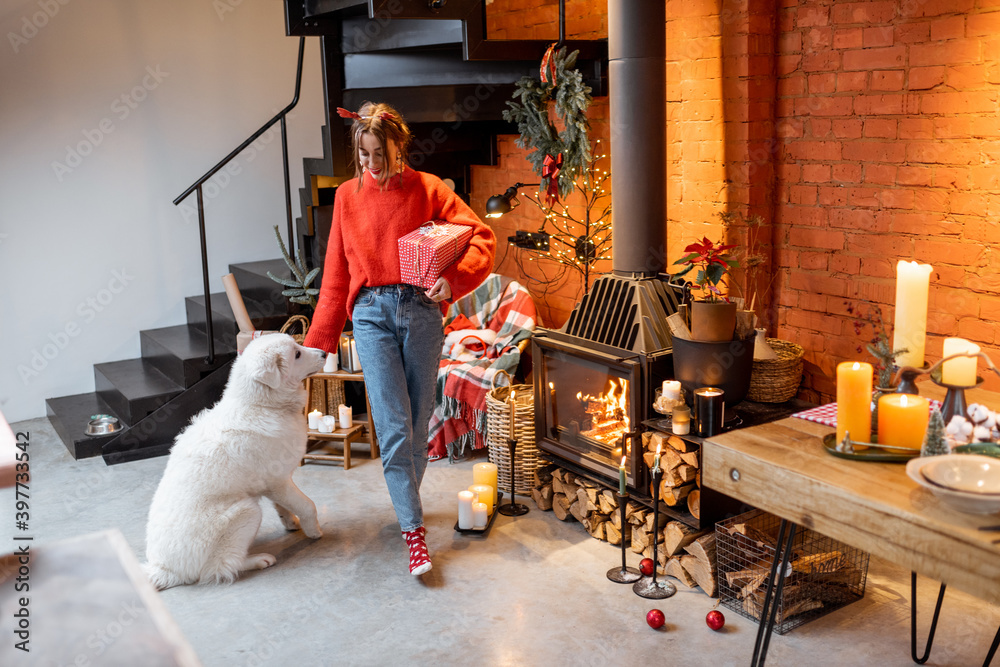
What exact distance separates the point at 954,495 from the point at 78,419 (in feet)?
14.0

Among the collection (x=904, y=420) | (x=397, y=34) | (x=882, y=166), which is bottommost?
(x=904, y=420)

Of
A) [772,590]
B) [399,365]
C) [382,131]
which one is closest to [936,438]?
[772,590]

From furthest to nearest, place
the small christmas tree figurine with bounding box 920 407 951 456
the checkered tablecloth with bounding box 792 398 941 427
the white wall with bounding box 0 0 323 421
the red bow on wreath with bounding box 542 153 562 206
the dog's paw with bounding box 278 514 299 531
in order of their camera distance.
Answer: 1. the white wall with bounding box 0 0 323 421
2. the red bow on wreath with bounding box 542 153 562 206
3. the dog's paw with bounding box 278 514 299 531
4. the checkered tablecloth with bounding box 792 398 941 427
5. the small christmas tree figurine with bounding box 920 407 951 456

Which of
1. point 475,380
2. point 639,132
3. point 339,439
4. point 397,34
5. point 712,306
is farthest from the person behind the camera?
point 339,439

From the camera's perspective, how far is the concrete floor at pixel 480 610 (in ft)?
8.02

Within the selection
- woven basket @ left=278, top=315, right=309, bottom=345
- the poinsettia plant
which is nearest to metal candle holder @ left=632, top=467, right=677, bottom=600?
the poinsettia plant

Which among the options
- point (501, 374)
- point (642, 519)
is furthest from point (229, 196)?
point (642, 519)

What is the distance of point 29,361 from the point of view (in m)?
4.83

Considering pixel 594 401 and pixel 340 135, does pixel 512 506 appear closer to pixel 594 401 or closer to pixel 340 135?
pixel 594 401

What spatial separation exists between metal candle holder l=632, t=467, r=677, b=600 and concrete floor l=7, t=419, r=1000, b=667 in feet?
0.09

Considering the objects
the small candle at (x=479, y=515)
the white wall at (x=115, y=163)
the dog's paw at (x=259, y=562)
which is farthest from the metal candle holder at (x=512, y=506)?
the white wall at (x=115, y=163)

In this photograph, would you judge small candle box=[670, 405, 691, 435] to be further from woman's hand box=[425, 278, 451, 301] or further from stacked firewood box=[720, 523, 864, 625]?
woman's hand box=[425, 278, 451, 301]

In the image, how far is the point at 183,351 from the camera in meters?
4.56

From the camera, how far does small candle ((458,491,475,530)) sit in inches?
125
